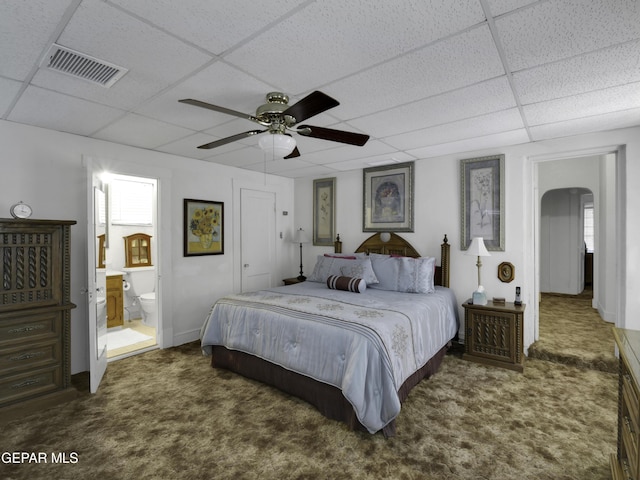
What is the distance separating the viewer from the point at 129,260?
5383mm

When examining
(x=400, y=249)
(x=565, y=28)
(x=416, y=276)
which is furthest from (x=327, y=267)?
(x=565, y=28)

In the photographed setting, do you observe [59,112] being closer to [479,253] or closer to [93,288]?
[93,288]

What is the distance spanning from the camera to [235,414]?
8.77 ft

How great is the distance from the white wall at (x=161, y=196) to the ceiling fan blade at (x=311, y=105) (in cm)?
224

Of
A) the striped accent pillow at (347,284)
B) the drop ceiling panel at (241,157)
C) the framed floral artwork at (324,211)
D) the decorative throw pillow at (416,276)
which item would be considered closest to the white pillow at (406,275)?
the decorative throw pillow at (416,276)

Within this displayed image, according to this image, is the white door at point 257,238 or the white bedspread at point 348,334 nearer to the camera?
the white bedspread at point 348,334

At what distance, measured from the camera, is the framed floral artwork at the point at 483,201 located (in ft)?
13.2

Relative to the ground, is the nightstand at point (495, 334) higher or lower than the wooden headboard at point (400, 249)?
lower

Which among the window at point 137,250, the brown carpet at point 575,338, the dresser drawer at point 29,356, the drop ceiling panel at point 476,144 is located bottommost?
the brown carpet at point 575,338

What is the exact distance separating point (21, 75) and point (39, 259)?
1494 millimetres

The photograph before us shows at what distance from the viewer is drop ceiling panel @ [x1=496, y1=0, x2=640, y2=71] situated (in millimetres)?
1552

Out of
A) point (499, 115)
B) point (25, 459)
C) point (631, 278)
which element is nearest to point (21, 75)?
point (25, 459)

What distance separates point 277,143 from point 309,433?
6.85 feet

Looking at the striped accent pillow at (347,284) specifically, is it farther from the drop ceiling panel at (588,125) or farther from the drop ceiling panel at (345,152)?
the drop ceiling panel at (588,125)
